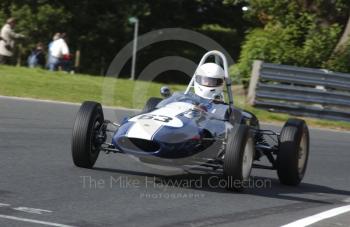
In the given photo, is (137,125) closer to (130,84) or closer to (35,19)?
(130,84)

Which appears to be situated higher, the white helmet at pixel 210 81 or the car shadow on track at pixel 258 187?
the white helmet at pixel 210 81

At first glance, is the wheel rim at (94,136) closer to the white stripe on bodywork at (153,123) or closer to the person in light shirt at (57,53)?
the white stripe on bodywork at (153,123)

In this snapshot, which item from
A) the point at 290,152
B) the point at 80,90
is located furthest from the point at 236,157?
the point at 80,90

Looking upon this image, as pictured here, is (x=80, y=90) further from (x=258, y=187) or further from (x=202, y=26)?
(x=202, y=26)

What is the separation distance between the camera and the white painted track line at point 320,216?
815 cm

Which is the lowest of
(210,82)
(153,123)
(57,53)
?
(153,123)

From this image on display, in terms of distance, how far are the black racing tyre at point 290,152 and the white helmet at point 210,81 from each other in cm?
98

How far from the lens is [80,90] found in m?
20.7

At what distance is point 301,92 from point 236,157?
12.1 metres

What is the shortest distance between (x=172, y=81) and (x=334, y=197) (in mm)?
31210

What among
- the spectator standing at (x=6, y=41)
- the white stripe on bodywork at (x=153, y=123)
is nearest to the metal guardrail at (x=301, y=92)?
the spectator standing at (x=6, y=41)

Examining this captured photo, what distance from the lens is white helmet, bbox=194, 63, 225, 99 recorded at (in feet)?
35.4

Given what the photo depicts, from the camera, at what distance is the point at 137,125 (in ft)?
31.0

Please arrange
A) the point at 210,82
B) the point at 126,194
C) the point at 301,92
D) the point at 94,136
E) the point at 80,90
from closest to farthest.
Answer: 1. the point at 126,194
2. the point at 94,136
3. the point at 210,82
4. the point at 80,90
5. the point at 301,92
